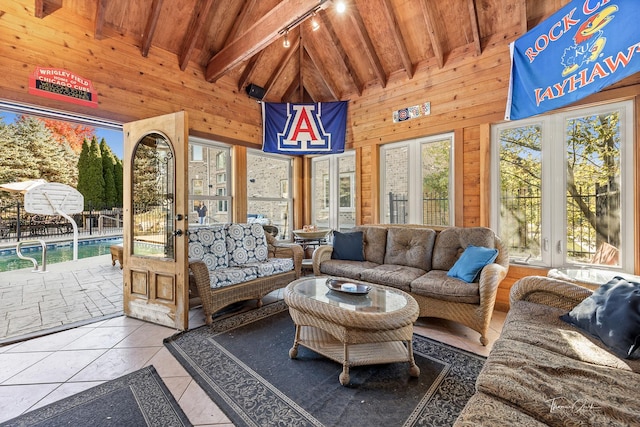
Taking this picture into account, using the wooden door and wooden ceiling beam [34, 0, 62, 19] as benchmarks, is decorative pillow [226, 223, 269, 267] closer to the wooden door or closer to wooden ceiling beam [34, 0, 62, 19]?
the wooden door

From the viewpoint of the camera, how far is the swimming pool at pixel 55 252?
20.7 ft

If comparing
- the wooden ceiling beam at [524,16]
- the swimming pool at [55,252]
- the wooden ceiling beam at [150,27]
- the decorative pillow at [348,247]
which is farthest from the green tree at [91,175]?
the wooden ceiling beam at [524,16]

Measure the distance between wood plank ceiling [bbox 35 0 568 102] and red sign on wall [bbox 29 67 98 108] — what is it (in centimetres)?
53

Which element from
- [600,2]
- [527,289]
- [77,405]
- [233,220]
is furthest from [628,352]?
[233,220]

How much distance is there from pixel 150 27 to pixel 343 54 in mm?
2674

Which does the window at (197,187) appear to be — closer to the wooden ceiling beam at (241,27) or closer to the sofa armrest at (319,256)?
the wooden ceiling beam at (241,27)

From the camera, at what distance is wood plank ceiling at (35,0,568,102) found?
10.3 ft

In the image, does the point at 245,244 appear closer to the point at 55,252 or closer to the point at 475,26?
the point at 475,26

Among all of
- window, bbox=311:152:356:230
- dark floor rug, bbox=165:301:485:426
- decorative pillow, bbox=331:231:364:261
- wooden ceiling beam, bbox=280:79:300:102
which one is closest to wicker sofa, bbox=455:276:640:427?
dark floor rug, bbox=165:301:485:426

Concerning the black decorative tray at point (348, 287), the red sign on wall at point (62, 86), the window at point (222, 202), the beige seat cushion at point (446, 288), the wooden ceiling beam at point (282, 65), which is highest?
the wooden ceiling beam at point (282, 65)

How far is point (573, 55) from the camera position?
2527mm

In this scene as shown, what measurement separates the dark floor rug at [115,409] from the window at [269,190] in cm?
336

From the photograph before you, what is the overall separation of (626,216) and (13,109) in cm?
606

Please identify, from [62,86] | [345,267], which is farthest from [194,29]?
[345,267]
